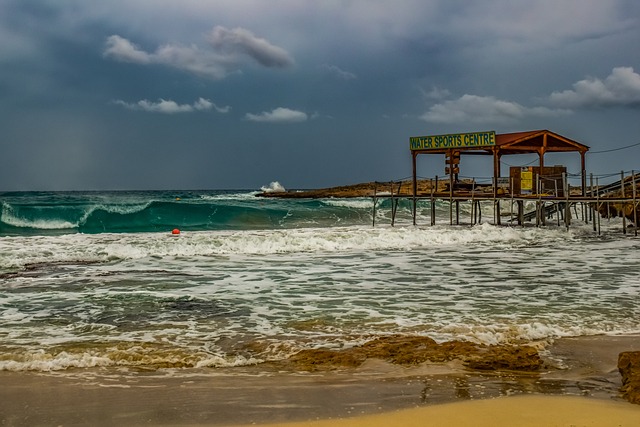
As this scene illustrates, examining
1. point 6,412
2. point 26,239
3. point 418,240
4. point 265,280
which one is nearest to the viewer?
point 6,412

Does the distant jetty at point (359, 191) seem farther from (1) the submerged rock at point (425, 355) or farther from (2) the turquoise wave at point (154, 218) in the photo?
(1) the submerged rock at point (425, 355)

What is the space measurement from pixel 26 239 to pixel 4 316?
47.9 ft

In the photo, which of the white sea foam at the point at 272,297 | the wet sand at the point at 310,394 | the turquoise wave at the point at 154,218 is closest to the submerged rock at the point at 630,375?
Answer: the wet sand at the point at 310,394

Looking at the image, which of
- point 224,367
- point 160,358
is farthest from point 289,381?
point 160,358

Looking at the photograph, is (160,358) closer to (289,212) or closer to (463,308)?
(463,308)

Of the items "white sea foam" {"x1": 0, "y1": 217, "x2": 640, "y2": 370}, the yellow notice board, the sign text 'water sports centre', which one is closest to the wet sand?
"white sea foam" {"x1": 0, "y1": 217, "x2": 640, "y2": 370}

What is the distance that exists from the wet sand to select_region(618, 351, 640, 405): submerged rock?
0.14 metres

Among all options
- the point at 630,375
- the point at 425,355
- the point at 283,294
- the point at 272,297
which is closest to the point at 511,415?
the point at 630,375

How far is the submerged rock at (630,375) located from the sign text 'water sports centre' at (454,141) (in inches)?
907

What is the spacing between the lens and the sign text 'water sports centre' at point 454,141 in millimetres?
28422

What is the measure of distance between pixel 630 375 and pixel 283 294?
7.19 meters

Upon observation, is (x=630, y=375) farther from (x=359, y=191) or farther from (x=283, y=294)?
(x=359, y=191)

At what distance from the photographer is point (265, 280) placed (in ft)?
46.4

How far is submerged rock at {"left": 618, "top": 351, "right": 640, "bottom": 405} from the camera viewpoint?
548cm
